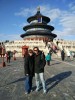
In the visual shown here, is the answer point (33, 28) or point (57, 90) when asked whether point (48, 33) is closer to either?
point (33, 28)

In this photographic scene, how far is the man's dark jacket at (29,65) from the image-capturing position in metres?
8.26

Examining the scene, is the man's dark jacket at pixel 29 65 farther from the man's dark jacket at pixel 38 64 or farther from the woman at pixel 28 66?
the man's dark jacket at pixel 38 64

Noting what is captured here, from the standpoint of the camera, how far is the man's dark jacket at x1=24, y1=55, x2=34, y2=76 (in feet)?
27.1

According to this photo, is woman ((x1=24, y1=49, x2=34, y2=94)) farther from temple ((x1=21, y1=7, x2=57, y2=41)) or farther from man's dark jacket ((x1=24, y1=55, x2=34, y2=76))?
temple ((x1=21, y1=7, x2=57, y2=41))

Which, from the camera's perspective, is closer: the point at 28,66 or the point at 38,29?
the point at 28,66

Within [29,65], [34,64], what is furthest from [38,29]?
[29,65]

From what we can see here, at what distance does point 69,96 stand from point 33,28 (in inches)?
2356

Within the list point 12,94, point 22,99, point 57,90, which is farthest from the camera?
point 57,90

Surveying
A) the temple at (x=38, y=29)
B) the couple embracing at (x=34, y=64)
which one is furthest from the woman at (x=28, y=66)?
the temple at (x=38, y=29)

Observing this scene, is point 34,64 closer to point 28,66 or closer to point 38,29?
point 28,66

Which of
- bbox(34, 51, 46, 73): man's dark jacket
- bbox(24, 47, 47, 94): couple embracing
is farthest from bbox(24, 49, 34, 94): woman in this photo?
bbox(34, 51, 46, 73): man's dark jacket

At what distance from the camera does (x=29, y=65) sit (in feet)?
27.4

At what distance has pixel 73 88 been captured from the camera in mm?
9258

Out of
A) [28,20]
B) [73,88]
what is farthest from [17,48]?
[73,88]
